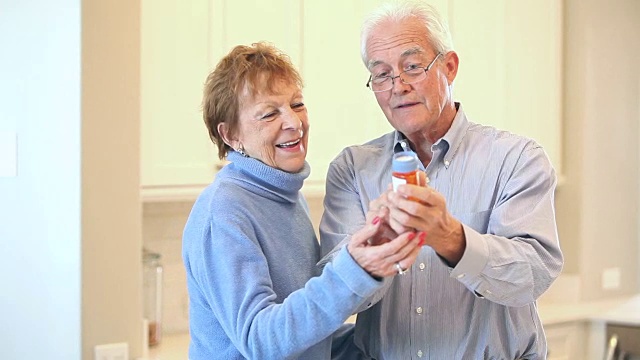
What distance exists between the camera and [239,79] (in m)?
1.77

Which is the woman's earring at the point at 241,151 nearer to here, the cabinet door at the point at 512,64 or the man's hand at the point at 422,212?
the man's hand at the point at 422,212

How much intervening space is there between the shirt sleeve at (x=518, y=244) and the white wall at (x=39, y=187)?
134 centimetres

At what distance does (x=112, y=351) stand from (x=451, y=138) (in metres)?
1.30

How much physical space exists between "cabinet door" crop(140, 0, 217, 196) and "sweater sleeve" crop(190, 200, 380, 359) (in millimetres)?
1482

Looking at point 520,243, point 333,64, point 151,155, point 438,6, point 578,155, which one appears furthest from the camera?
point 578,155

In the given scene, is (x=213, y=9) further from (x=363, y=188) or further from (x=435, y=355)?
(x=435, y=355)

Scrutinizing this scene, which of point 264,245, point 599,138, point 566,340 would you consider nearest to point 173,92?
point 264,245

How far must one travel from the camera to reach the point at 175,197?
3.20 meters

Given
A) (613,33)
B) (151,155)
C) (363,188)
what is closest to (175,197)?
(151,155)

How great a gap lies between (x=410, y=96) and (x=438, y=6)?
2022 mm

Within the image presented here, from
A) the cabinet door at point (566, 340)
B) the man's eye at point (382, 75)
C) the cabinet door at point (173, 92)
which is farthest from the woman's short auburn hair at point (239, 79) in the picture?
the cabinet door at point (566, 340)

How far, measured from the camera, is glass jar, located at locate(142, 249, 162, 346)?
3.27 m

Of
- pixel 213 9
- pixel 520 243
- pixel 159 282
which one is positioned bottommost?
pixel 159 282

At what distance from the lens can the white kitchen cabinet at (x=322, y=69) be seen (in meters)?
3.12
